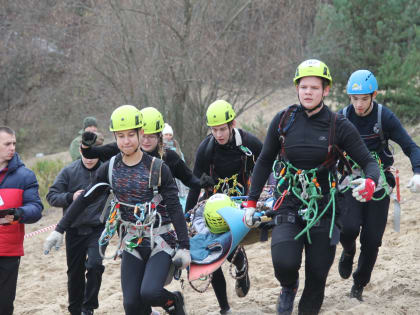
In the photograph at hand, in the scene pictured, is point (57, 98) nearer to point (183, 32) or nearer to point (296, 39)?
point (183, 32)

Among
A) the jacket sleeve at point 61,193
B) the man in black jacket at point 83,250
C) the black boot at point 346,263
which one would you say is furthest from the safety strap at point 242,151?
the jacket sleeve at point 61,193

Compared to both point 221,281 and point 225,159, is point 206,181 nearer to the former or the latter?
point 225,159

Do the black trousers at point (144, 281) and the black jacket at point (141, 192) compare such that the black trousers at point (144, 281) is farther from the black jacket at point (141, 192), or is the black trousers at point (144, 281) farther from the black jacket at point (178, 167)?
the black jacket at point (178, 167)

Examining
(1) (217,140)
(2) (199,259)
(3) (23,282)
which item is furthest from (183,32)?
(2) (199,259)

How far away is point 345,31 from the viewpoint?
17.9m

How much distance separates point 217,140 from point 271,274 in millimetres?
2724

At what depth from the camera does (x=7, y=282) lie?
5363mm

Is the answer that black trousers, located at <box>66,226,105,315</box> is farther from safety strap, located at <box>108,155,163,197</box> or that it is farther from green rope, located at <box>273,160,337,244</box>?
green rope, located at <box>273,160,337,244</box>

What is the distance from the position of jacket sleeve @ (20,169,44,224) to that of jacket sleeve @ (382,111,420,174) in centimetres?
326

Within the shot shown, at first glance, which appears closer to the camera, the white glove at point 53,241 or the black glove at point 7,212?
the white glove at point 53,241

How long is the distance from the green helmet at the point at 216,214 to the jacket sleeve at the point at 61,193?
5.32 feet

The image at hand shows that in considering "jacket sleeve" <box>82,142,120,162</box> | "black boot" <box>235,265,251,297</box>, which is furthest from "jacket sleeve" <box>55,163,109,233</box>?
"black boot" <box>235,265,251,297</box>

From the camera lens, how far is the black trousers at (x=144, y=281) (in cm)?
473

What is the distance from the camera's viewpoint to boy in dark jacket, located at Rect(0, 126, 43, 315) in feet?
17.4
